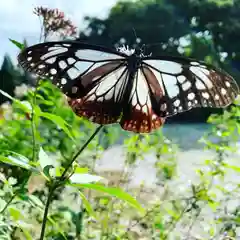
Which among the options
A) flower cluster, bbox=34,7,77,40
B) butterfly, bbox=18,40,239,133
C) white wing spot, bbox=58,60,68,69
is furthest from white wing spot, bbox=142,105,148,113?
flower cluster, bbox=34,7,77,40

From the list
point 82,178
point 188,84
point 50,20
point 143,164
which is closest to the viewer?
point 82,178

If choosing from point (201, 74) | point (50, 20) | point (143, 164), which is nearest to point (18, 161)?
point (201, 74)

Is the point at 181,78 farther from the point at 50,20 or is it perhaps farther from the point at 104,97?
the point at 50,20

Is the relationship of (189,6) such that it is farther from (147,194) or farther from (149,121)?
(149,121)

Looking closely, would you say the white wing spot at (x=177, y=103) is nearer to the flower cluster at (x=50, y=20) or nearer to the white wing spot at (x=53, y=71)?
the white wing spot at (x=53, y=71)

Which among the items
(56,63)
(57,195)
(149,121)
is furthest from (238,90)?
(57,195)

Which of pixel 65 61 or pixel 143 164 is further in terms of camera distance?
pixel 143 164
